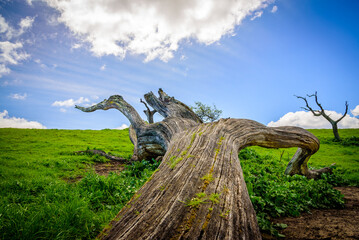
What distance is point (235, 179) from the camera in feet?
8.08

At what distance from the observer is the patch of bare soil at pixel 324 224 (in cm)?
268

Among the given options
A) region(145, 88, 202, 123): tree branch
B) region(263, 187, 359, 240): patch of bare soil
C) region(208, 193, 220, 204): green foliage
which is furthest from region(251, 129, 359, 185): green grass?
region(208, 193, 220, 204): green foliage

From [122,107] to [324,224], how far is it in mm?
8825

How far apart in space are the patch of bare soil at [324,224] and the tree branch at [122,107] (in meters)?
6.66

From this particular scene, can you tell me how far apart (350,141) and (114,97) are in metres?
26.2

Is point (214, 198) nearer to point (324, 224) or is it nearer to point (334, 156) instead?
point (324, 224)

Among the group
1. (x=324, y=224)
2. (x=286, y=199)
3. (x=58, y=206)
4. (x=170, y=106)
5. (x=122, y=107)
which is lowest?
(x=324, y=224)

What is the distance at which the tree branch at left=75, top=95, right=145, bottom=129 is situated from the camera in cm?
880

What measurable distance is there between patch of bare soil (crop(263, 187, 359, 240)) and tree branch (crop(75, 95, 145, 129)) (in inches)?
262

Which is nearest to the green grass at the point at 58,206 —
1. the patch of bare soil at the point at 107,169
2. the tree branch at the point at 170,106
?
the patch of bare soil at the point at 107,169

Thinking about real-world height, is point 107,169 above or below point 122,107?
below

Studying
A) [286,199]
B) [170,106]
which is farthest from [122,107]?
[286,199]

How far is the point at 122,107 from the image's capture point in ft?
31.6

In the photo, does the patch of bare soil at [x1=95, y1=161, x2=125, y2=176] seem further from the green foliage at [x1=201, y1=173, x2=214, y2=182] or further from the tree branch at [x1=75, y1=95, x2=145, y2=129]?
the green foliage at [x1=201, y1=173, x2=214, y2=182]
